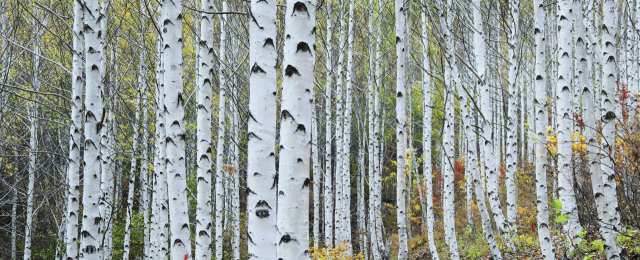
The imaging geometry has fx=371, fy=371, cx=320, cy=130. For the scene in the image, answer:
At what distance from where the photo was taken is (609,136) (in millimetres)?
3848

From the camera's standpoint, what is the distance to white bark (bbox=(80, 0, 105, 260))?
3475 mm

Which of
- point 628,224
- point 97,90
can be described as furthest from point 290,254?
point 628,224

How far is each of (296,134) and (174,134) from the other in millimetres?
1838

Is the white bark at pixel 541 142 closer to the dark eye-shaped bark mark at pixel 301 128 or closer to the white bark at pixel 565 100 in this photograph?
the white bark at pixel 565 100

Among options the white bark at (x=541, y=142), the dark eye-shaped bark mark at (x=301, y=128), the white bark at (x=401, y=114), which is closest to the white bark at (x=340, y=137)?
the white bark at (x=401, y=114)

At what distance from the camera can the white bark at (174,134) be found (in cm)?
340

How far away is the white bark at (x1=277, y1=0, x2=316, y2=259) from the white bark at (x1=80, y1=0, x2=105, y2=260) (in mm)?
2418

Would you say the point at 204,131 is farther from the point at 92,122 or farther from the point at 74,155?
the point at 74,155

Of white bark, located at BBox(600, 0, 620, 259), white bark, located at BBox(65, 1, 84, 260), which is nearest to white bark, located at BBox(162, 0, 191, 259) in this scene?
white bark, located at BBox(65, 1, 84, 260)

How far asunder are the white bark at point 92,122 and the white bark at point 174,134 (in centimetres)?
72

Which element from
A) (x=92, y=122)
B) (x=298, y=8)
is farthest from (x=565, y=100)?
(x=92, y=122)

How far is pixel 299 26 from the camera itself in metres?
2.12

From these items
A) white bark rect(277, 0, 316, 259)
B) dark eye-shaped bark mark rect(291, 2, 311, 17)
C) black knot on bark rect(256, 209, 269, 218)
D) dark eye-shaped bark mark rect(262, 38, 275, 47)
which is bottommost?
black knot on bark rect(256, 209, 269, 218)

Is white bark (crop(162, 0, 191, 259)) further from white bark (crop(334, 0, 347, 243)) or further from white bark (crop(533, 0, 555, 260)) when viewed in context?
white bark (crop(334, 0, 347, 243))
